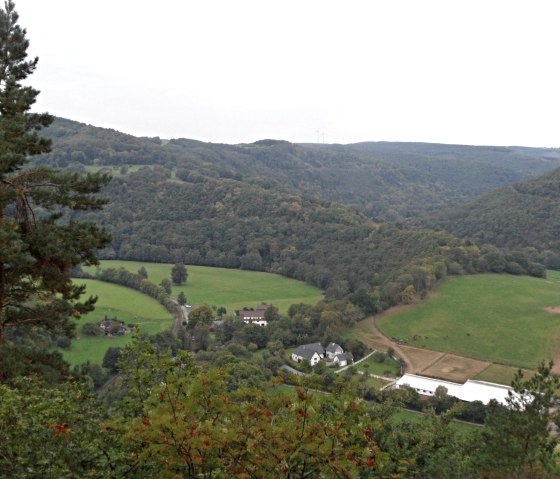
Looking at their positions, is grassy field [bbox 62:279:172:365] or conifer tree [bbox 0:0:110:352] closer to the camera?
conifer tree [bbox 0:0:110:352]

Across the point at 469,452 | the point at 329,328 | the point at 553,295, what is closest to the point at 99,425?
the point at 469,452

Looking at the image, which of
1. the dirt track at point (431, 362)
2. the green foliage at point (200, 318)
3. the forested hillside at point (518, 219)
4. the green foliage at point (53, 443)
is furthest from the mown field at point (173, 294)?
the forested hillside at point (518, 219)

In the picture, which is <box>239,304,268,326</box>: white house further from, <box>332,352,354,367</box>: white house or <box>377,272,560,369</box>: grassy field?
<box>377,272,560,369</box>: grassy field

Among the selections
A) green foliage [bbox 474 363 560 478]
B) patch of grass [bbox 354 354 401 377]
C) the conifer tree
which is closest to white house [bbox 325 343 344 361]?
patch of grass [bbox 354 354 401 377]

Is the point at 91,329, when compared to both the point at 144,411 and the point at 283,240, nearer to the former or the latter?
the point at 144,411

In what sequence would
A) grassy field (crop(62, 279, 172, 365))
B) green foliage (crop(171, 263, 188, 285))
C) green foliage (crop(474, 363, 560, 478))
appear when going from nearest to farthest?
green foliage (crop(474, 363, 560, 478))
grassy field (crop(62, 279, 172, 365))
green foliage (crop(171, 263, 188, 285))

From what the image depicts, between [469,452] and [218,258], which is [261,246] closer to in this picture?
[218,258]
